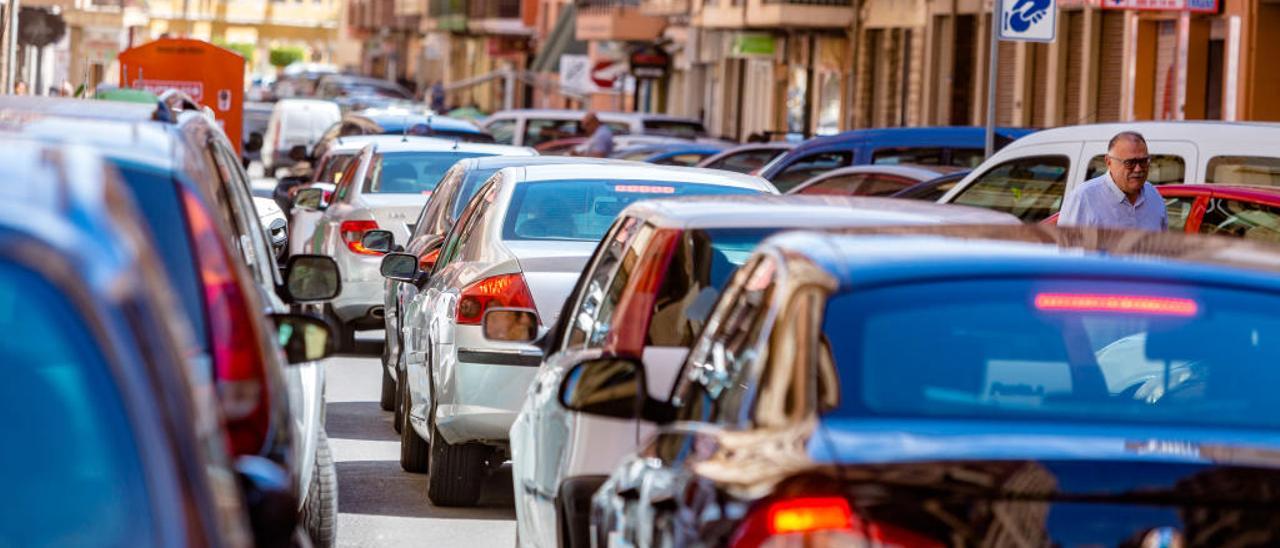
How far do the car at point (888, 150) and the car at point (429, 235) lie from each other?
28.3ft

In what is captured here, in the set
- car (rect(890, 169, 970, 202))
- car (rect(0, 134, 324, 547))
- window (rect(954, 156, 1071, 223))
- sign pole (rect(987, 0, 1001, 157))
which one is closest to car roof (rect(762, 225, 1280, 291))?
car (rect(0, 134, 324, 547))

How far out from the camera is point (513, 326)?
824 centimetres

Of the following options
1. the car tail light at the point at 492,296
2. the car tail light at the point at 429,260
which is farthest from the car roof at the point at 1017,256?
the car tail light at the point at 429,260

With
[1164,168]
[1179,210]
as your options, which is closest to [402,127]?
[1164,168]

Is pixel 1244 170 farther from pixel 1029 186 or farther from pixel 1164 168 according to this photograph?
pixel 1029 186

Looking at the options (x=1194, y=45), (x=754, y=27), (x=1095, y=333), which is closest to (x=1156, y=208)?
(x=1095, y=333)

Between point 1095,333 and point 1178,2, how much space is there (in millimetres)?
18503

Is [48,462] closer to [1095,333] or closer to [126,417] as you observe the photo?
[126,417]

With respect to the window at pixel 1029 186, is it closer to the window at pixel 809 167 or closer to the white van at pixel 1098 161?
the white van at pixel 1098 161

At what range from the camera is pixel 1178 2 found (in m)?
23.7

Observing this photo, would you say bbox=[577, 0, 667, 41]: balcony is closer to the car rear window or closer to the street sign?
the street sign

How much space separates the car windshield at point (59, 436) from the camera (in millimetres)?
3492

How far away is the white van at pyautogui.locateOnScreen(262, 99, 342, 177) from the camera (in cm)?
4891

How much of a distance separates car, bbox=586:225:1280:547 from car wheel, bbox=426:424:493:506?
479 cm
